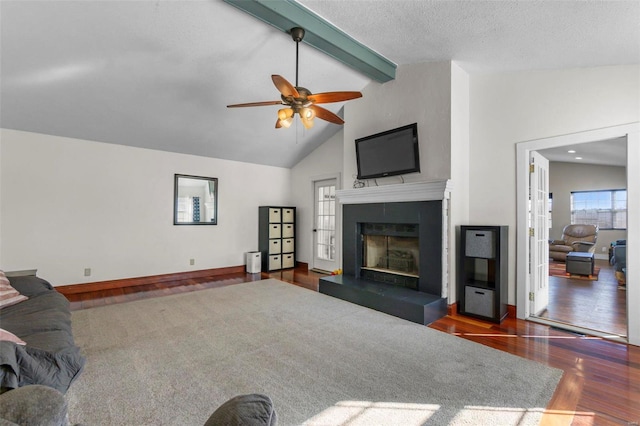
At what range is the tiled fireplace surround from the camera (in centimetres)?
335

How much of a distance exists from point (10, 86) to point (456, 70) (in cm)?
521

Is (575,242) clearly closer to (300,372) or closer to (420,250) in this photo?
(420,250)

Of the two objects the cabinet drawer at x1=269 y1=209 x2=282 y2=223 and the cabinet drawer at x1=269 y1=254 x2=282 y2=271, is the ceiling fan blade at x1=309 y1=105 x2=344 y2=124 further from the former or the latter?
the cabinet drawer at x1=269 y1=254 x2=282 y2=271

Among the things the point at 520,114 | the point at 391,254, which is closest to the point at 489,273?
the point at 391,254

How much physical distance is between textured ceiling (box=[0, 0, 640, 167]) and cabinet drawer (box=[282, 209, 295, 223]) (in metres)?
2.34

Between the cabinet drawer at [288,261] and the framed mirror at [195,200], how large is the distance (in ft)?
5.32

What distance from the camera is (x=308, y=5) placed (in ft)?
9.37

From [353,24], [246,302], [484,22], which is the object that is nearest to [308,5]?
[353,24]

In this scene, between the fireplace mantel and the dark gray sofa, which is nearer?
the dark gray sofa

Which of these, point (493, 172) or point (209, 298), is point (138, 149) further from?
point (493, 172)

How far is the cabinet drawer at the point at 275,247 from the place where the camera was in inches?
245

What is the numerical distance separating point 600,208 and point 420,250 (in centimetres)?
759

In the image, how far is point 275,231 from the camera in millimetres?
6324

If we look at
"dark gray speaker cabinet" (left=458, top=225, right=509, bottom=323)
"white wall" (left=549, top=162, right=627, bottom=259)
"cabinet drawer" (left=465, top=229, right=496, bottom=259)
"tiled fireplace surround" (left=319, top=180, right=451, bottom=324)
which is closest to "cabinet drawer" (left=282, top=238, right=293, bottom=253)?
Answer: "tiled fireplace surround" (left=319, top=180, right=451, bottom=324)
